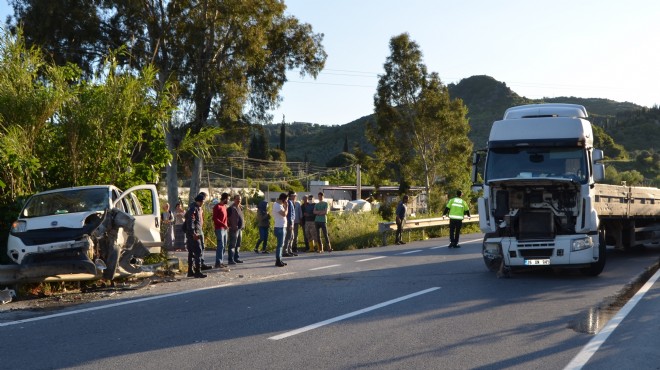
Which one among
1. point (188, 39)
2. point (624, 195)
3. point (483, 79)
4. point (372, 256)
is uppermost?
point (483, 79)

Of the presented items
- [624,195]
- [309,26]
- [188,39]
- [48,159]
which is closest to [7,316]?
[48,159]

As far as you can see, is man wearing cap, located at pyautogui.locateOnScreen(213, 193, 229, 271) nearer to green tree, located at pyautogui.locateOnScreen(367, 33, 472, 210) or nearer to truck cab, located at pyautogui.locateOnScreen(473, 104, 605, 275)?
truck cab, located at pyautogui.locateOnScreen(473, 104, 605, 275)

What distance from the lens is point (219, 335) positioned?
7852 mm

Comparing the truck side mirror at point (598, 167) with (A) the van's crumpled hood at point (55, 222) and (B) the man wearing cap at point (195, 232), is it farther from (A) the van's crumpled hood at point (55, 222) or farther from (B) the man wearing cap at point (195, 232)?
(A) the van's crumpled hood at point (55, 222)

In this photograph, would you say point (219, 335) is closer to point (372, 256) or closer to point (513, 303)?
point (513, 303)

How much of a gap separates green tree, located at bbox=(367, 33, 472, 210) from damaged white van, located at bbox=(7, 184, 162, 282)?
28.5m

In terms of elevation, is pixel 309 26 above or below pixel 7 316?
above

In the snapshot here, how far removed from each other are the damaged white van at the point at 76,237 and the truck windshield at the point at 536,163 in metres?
7.00

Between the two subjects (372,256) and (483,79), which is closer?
(372,256)

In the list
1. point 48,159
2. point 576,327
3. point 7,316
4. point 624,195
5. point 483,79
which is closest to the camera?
point 576,327

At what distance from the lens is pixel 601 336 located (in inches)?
308

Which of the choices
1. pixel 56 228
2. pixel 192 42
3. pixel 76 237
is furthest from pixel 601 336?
pixel 192 42

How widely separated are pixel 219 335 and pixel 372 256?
11.2 m

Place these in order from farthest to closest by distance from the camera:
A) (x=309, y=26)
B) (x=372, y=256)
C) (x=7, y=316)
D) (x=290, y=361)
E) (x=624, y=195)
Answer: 1. (x=309, y=26)
2. (x=372, y=256)
3. (x=624, y=195)
4. (x=7, y=316)
5. (x=290, y=361)
